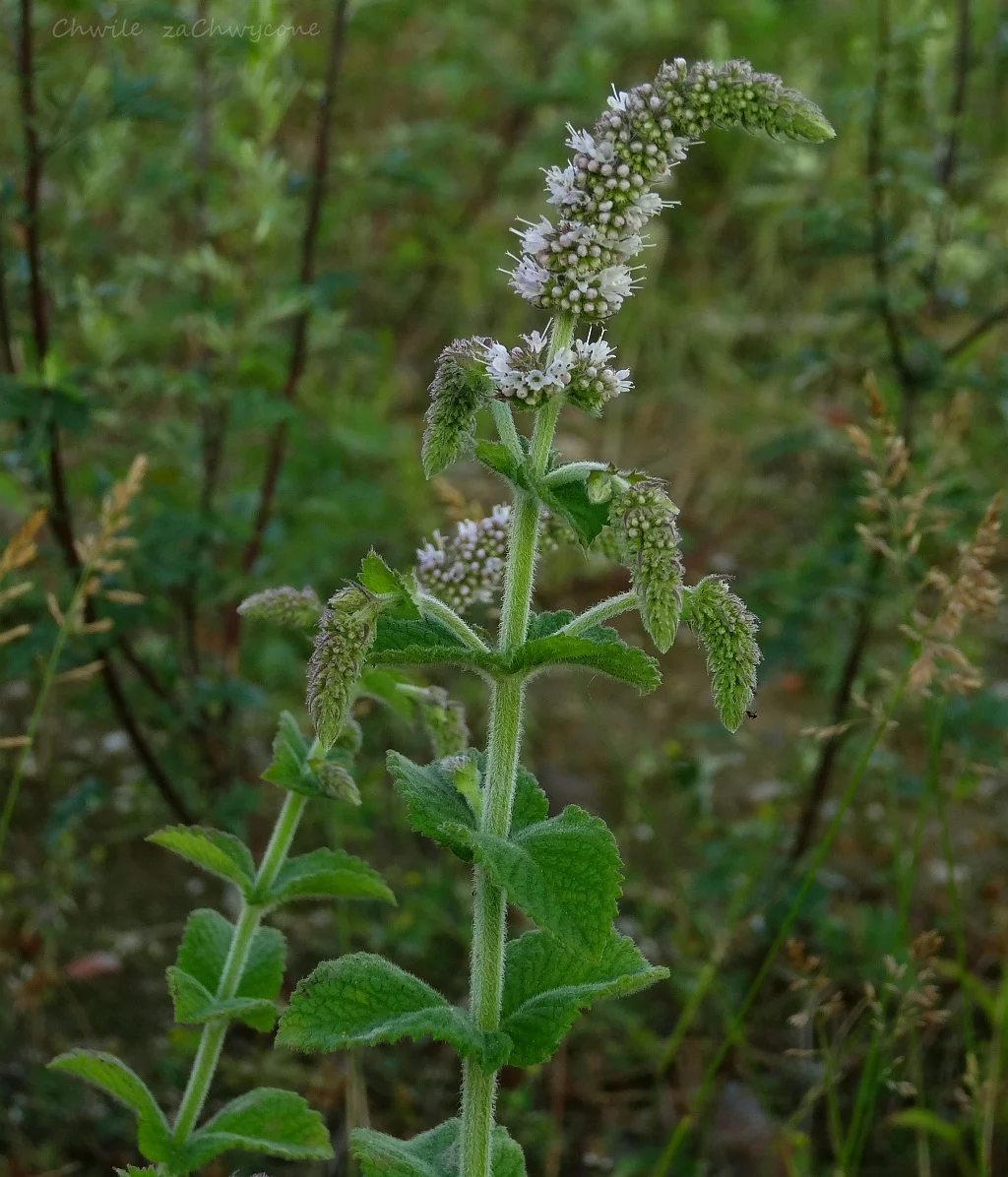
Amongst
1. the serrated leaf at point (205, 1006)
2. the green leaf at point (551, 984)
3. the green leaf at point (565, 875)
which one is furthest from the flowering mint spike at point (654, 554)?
the serrated leaf at point (205, 1006)

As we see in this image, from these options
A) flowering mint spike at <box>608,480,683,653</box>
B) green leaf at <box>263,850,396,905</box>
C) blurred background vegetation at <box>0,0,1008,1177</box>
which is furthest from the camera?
blurred background vegetation at <box>0,0,1008,1177</box>

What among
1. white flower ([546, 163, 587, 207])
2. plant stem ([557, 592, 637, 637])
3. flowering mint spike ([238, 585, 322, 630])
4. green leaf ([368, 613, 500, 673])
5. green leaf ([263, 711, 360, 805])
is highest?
white flower ([546, 163, 587, 207])

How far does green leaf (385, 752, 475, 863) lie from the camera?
5.08 ft

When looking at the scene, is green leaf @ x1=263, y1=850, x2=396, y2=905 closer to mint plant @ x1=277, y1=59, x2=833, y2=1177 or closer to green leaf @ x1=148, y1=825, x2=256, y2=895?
green leaf @ x1=148, y1=825, x2=256, y2=895

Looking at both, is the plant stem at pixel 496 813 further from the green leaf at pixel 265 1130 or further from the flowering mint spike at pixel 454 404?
the green leaf at pixel 265 1130

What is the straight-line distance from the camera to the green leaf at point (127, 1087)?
1.88m

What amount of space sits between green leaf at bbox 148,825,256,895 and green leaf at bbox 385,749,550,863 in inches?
14.8

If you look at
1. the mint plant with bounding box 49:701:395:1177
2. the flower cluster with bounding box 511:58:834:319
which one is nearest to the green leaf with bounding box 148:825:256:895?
the mint plant with bounding box 49:701:395:1177

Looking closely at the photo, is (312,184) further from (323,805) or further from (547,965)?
(547,965)

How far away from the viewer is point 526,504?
165cm

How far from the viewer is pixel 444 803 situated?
1663 mm

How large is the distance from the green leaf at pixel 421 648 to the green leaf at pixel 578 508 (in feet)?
0.62

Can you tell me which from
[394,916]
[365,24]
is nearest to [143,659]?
[394,916]

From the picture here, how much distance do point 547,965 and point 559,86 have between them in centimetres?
375
